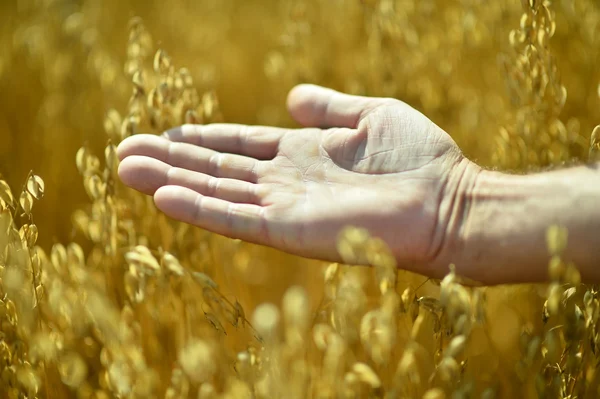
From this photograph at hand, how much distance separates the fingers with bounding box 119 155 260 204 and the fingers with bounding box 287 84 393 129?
0.90ft

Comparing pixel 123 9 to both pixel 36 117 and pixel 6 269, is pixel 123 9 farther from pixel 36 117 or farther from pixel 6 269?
pixel 6 269

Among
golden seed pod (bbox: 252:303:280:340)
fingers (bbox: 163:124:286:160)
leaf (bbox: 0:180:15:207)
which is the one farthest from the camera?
fingers (bbox: 163:124:286:160)

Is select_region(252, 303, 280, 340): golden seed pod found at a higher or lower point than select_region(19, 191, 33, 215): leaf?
lower

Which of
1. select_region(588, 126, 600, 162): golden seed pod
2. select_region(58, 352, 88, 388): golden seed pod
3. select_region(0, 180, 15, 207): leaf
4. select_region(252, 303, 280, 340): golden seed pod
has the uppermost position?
select_region(588, 126, 600, 162): golden seed pod

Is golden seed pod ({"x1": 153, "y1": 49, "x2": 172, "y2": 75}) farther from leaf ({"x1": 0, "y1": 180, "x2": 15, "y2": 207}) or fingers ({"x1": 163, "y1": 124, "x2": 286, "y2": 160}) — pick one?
leaf ({"x1": 0, "y1": 180, "x2": 15, "y2": 207})

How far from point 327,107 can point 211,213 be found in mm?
409

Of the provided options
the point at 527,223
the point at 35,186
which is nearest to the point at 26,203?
the point at 35,186

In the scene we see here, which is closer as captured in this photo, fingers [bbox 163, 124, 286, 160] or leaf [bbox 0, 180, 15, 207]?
leaf [bbox 0, 180, 15, 207]

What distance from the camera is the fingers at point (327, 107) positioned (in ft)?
4.19

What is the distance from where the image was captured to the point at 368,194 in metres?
1.09

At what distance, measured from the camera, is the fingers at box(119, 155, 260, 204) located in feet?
3.70

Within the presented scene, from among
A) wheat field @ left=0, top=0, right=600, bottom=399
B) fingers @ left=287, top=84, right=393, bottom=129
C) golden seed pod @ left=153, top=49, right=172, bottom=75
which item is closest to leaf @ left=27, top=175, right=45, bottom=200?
wheat field @ left=0, top=0, right=600, bottom=399

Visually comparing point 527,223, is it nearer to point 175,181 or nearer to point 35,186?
point 175,181

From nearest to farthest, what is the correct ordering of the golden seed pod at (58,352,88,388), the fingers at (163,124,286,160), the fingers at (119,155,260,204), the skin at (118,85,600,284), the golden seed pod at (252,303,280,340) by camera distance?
the golden seed pod at (252,303,280,340) < the golden seed pod at (58,352,88,388) < the skin at (118,85,600,284) < the fingers at (119,155,260,204) < the fingers at (163,124,286,160)
